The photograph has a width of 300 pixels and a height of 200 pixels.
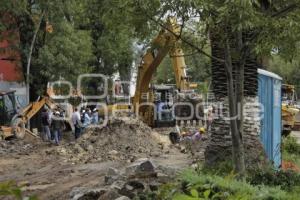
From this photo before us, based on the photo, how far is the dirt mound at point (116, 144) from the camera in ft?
68.0

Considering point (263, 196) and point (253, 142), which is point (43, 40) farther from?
point (263, 196)

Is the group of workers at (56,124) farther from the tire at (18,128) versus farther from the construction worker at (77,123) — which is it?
the tire at (18,128)

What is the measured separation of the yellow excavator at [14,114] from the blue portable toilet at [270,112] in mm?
16034

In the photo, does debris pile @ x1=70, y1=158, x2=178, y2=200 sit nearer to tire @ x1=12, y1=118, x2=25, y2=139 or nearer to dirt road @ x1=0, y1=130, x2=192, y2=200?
dirt road @ x1=0, y1=130, x2=192, y2=200

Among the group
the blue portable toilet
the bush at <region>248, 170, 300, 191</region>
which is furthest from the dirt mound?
the bush at <region>248, 170, 300, 191</region>

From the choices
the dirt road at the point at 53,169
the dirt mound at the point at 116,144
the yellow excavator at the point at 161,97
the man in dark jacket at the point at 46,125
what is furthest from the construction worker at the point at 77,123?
the yellow excavator at the point at 161,97

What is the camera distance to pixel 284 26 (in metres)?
7.88

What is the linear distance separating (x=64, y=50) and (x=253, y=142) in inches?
849

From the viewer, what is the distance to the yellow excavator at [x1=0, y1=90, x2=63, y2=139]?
27.4 metres

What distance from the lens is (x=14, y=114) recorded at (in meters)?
29.8

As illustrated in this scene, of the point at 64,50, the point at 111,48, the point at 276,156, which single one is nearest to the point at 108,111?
the point at 64,50

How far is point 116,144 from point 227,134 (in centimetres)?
1117

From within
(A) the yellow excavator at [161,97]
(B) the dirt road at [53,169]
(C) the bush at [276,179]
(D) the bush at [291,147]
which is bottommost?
(B) the dirt road at [53,169]

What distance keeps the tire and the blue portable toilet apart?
15893 millimetres
